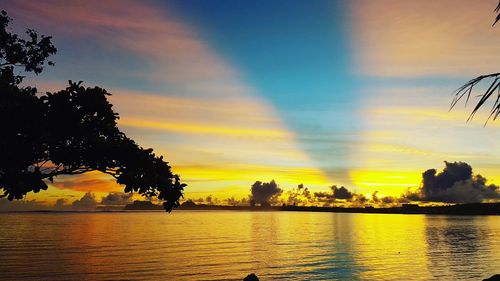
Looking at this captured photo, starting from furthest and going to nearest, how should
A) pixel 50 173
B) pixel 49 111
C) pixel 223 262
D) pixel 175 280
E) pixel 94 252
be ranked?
1. pixel 94 252
2. pixel 223 262
3. pixel 175 280
4. pixel 50 173
5. pixel 49 111

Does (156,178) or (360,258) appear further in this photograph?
(360,258)

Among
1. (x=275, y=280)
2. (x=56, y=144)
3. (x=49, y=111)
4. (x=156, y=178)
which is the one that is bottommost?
(x=275, y=280)

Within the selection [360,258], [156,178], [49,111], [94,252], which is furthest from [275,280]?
[94,252]

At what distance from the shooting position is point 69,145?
58.5 feet

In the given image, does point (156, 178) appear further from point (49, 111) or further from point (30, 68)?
point (30, 68)

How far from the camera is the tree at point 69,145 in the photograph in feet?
53.0

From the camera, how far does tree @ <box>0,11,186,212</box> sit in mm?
16156

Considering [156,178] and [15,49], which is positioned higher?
[15,49]

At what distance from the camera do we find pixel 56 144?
692 inches

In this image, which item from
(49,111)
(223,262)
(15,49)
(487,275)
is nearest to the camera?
(49,111)

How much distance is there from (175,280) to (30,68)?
1273 inches

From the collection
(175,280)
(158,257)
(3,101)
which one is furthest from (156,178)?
(158,257)

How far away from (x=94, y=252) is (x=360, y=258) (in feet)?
158

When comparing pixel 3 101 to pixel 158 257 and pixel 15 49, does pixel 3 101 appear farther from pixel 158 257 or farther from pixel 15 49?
pixel 158 257
